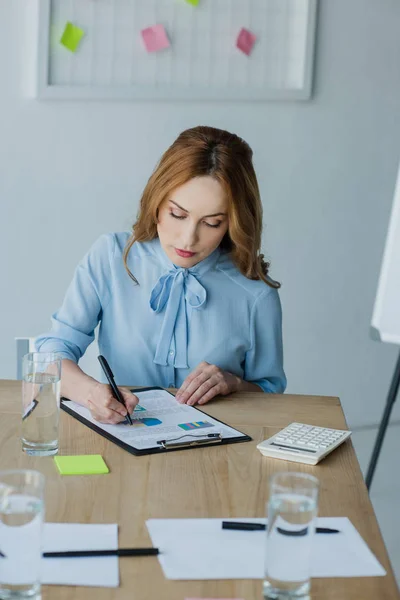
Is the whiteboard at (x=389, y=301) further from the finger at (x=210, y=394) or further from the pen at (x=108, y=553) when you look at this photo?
the pen at (x=108, y=553)

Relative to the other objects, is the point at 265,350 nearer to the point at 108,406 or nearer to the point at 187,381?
the point at 187,381

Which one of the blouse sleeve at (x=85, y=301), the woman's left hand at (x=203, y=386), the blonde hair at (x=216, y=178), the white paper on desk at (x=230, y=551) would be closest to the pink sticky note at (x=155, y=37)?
the blonde hair at (x=216, y=178)

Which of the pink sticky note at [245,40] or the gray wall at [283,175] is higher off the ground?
the pink sticky note at [245,40]

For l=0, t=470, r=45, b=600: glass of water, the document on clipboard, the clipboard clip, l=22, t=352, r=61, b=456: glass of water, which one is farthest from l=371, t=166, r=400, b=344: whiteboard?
l=0, t=470, r=45, b=600: glass of water

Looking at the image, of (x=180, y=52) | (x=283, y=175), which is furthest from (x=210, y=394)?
(x=180, y=52)

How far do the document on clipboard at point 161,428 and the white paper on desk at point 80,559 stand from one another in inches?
12.2

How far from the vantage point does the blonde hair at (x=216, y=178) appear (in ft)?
6.50

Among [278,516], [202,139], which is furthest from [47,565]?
[202,139]

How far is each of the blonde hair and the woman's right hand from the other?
0.54m

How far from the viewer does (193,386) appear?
175cm

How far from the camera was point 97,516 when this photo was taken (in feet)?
3.83

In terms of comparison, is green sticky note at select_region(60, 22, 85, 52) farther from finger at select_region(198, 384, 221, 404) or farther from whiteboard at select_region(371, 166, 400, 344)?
finger at select_region(198, 384, 221, 404)

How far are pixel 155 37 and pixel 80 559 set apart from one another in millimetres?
2362

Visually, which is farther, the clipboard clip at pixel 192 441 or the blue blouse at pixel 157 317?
the blue blouse at pixel 157 317
